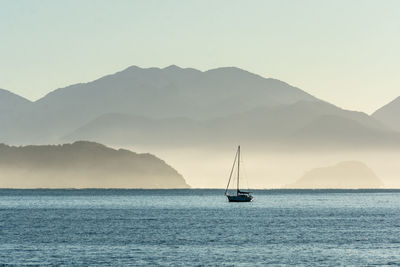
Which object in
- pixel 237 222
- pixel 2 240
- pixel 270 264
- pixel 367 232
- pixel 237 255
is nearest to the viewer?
pixel 270 264

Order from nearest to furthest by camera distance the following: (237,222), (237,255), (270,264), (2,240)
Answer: (270,264) → (237,255) → (2,240) → (237,222)

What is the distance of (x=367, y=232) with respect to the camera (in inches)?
5901

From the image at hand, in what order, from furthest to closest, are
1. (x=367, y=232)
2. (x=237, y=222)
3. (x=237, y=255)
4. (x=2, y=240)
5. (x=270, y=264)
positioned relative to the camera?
1. (x=237, y=222)
2. (x=367, y=232)
3. (x=2, y=240)
4. (x=237, y=255)
5. (x=270, y=264)

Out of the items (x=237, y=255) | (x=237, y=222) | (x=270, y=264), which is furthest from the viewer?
(x=237, y=222)

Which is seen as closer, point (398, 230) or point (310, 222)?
point (398, 230)

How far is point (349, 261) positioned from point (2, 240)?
165ft

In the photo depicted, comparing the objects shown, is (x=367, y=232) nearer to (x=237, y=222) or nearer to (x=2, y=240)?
(x=237, y=222)

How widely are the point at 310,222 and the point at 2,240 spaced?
66.4m

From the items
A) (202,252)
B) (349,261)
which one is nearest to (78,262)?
(202,252)

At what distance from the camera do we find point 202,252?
378ft

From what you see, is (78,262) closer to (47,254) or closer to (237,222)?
(47,254)

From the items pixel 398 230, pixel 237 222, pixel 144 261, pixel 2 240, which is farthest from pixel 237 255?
pixel 237 222

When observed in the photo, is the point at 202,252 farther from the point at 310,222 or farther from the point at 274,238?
the point at 310,222

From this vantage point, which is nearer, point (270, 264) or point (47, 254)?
point (270, 264)
